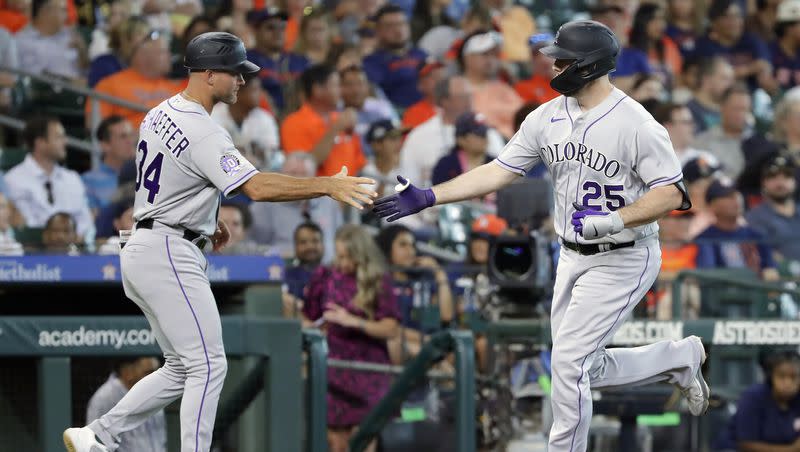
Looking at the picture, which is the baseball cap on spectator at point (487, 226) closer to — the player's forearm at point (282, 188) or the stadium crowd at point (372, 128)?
the stadium crowd at point (372, 128)

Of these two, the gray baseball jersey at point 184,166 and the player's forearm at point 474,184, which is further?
the player's forearm at point 474,184

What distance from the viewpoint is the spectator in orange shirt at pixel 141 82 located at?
1056 cm

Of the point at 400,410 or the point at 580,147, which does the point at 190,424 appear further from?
the point at 400,410

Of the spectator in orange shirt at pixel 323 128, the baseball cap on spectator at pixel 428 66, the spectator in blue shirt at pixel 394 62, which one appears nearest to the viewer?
the spectator in orange shirt at pixel 323 128

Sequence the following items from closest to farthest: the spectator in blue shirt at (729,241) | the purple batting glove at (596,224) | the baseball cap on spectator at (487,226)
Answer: the purple batting glove at (596,224)
the baseball cap on spectator at (487,226)
the spectator in blue shirt at (729,241)

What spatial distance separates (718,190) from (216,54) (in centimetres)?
591

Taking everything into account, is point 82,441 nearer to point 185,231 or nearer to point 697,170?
point 185,231

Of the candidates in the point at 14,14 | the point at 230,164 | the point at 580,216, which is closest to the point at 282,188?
the point at 230,164

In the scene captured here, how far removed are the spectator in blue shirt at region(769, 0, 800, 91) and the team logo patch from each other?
32.7ft

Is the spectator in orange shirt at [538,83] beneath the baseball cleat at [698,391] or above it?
above

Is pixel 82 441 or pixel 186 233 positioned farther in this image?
pixel 186 233

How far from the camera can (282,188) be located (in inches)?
217

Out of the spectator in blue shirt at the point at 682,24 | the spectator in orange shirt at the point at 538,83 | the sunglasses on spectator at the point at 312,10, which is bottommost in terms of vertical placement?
the spectator in orange shirt at the point at 538,83

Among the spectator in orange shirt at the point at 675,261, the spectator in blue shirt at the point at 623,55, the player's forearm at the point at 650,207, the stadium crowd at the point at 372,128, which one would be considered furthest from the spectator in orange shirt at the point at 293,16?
the player's forearm at the point at 650,207
